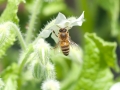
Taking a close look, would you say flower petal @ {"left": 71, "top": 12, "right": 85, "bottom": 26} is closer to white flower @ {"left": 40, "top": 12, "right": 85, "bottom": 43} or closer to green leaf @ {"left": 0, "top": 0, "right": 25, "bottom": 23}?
white flower @ {"left": 40, "top": 12, "right": 85, "bottom": 43}

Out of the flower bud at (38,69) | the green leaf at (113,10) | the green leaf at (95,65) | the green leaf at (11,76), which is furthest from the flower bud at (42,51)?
the green leaf at (113,10)

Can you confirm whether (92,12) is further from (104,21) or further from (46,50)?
(46,50)

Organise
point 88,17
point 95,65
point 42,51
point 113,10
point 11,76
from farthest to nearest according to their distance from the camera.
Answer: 1. point 88,17
2. point 113,10
3. point 95,65
4. point 11,76
5. point 42,51

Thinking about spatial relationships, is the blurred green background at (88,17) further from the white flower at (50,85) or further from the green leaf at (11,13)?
the white flower at (50,85)

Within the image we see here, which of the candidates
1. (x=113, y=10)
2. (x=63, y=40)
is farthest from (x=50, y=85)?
(x=113, y=10)

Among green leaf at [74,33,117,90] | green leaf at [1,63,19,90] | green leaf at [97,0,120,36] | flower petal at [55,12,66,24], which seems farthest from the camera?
green leaf at [97,0,120,36]

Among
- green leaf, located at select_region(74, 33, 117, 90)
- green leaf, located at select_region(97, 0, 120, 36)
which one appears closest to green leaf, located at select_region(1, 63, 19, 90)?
green leaf, located at select_region(74, 33, 117, 90)

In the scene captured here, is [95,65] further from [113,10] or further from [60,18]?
[113,10]

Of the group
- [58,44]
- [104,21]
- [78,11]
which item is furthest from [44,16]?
[58,44]
